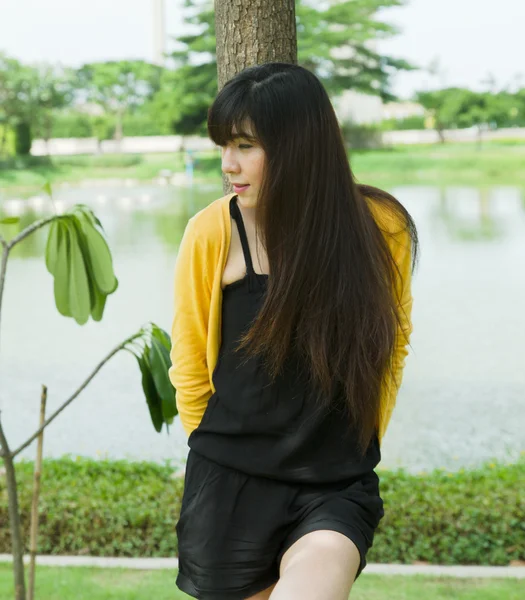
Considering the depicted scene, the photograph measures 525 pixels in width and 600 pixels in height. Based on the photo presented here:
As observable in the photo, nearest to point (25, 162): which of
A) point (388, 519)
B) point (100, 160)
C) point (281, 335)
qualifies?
point (100, 160)

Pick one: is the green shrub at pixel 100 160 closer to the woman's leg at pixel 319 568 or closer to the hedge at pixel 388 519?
the hedge at pixel 388 519

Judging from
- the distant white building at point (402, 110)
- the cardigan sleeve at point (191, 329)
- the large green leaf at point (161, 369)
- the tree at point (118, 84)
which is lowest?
the large green leaf at point (161, 369)

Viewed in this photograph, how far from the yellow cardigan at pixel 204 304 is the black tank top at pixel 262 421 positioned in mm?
22

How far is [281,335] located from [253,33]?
80cm

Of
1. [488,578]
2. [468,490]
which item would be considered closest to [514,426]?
[468,490]

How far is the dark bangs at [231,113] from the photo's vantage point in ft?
3.76

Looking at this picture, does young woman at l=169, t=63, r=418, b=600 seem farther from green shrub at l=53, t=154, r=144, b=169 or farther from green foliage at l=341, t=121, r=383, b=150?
green shrub at l=53, t=154, r=144, b=169

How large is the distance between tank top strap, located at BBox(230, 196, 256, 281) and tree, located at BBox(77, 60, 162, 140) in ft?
56.8

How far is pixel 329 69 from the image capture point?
1650 centimetres

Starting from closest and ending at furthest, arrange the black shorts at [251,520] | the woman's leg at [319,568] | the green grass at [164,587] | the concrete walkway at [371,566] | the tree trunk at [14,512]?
the woman's leg at [319,568] < the black shorts at [251,520] < the tree trunk at [14,512] < the green grass at [164,587] < the concrete walkway at [371,566]

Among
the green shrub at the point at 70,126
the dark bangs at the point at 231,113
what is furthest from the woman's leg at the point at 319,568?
the green shrub at the point at 70,126

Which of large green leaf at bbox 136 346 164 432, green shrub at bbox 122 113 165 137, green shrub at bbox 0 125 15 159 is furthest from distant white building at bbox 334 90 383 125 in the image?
large green leaf at bbox 136 346 164 432

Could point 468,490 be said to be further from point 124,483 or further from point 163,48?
point 163,48

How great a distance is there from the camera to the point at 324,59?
16391 mm
